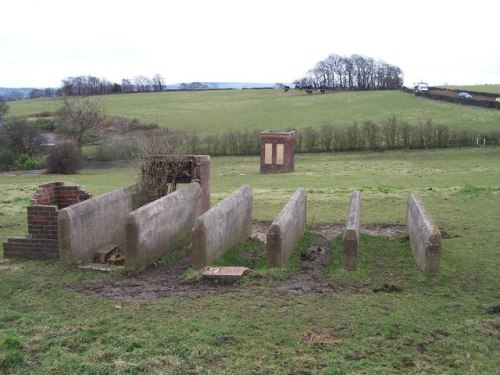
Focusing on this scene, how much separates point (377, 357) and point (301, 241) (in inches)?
229

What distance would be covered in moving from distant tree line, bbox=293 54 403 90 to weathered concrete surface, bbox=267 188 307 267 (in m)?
82.9

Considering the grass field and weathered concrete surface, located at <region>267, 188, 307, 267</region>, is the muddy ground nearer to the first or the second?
the grass field

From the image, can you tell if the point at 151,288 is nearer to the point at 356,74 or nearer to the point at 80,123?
the point at 80,123

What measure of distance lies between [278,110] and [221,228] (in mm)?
58566

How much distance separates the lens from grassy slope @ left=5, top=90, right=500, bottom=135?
53312 millimetres

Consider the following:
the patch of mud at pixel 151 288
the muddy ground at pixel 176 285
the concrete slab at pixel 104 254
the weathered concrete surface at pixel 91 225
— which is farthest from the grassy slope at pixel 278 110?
the patch of mud at pixel 151 288

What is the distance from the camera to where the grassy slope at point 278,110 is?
175ft

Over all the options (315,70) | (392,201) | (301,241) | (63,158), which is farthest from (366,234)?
(315,70)

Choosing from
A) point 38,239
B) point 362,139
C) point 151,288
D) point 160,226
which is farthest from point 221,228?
point 362,139

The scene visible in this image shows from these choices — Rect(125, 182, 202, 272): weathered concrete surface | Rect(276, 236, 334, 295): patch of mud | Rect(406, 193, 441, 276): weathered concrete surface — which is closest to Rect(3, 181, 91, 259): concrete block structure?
Rect(125, 182, 202, 272): weathered concrete surface

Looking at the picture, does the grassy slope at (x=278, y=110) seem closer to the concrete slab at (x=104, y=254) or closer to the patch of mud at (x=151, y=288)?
the concrete slab at (x=104, y=254)

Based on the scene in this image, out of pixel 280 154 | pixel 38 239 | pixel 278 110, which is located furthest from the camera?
pixel 278 110

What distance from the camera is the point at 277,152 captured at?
33.2 metres

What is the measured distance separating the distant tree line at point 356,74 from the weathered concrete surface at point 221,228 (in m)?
82.6
